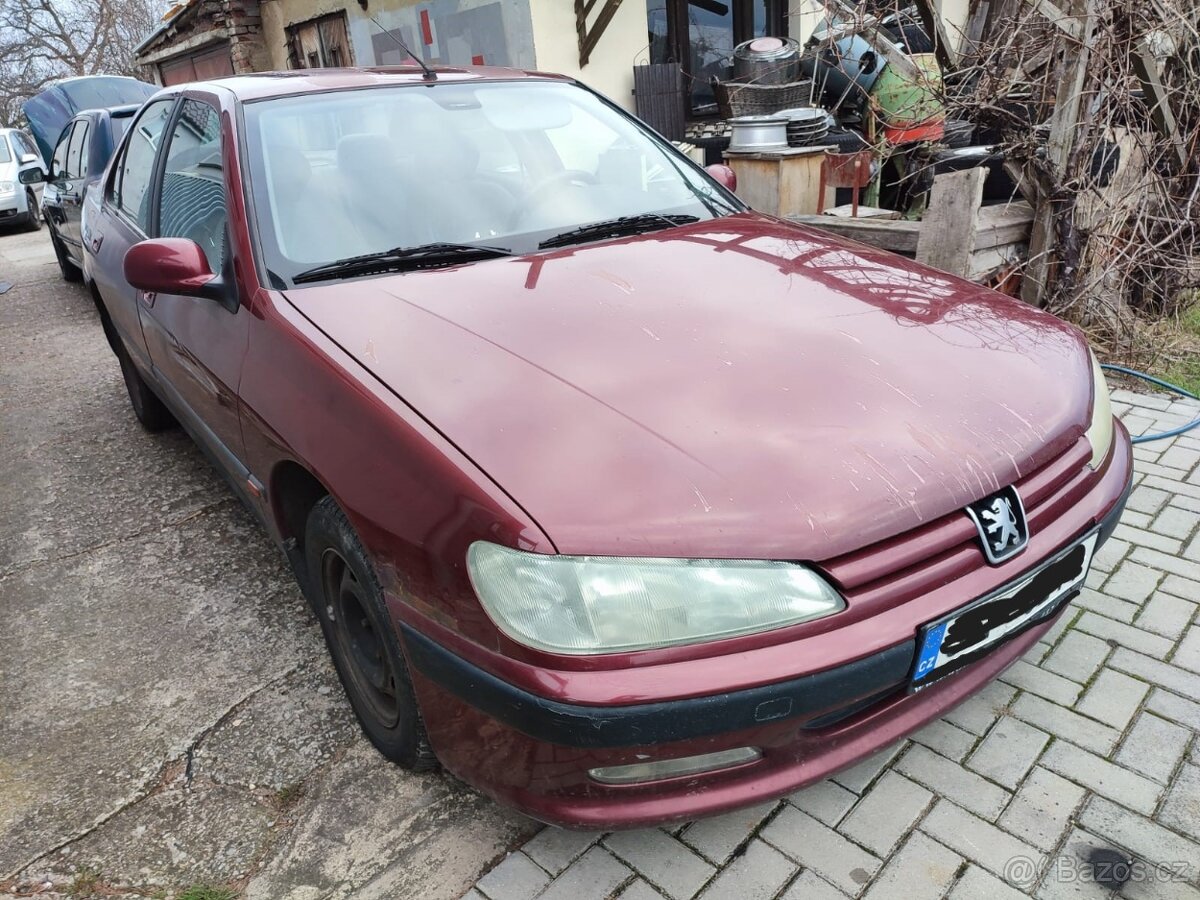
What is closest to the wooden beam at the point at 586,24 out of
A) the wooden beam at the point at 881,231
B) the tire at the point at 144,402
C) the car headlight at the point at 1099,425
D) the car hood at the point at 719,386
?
the wooden beam at the point at 881,231

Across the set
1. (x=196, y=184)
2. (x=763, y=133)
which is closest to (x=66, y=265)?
(x=196, y=184)

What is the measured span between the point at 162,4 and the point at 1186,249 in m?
33.5

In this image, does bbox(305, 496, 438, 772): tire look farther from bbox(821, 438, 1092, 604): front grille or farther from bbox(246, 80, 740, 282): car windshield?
bbox(821, 438, 1092, 604): front grille

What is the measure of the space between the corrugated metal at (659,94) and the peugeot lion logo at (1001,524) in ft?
23.2

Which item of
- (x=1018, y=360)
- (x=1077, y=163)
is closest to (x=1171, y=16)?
(x=1077, y=163)

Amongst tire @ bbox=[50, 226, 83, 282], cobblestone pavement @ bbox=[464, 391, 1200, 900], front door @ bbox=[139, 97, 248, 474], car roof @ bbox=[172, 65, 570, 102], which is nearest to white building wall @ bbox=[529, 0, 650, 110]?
car roof @ bbox=[172, 65, 570, 102]

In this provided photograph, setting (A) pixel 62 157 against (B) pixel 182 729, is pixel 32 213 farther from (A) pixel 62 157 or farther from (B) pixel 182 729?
(B) pixel 182 729

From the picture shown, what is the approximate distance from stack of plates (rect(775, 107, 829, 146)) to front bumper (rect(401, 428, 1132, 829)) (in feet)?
12.8

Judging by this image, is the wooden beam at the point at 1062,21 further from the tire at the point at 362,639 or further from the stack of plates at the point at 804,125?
the tire at the point at 362,639

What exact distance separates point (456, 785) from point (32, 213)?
14.8m

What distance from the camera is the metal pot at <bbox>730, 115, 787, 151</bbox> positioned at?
4.96 metres

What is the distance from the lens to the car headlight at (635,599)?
1.38m

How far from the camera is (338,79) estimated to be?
2742mm

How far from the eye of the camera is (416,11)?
28.0 ft
